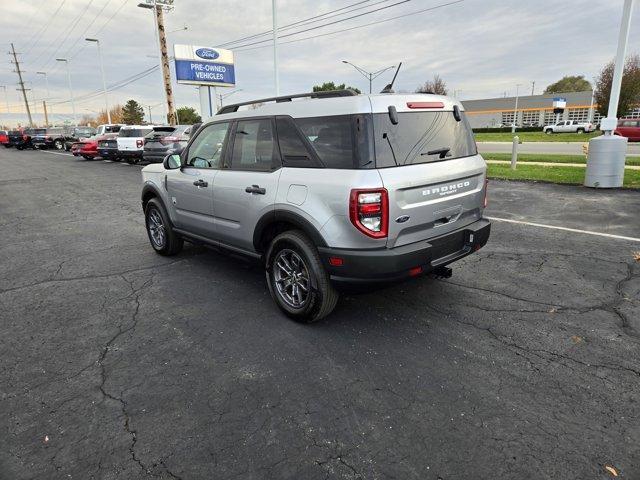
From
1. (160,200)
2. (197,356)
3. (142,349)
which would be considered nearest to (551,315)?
(197,356)

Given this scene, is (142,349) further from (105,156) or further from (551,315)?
(105,156)

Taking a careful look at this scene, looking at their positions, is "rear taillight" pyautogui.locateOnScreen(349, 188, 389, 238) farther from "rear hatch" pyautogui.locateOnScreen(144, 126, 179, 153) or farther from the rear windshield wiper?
"rear hatch" pyautogui.locateOnScreen(144, 126, 179, 153)

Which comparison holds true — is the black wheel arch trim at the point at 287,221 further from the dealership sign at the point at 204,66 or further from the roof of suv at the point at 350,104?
the dealership sign at the point at 204,66

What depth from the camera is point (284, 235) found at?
3840 mm

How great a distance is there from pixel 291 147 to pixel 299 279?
1183 mm

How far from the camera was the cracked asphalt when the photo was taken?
7.82 feet

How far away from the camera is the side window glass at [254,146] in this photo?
4.05 metres

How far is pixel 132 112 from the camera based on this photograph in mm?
100500

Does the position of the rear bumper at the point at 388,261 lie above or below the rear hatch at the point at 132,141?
below

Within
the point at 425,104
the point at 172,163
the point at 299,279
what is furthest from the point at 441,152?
the point at 172,163

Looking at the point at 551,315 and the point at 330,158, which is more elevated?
the point at 330,158

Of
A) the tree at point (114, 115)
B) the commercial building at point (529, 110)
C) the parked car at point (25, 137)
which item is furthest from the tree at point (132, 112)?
the commercial building at point (529, 110)

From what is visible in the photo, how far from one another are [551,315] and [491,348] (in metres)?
0.94

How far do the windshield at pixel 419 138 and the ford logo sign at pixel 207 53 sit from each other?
27.8m
